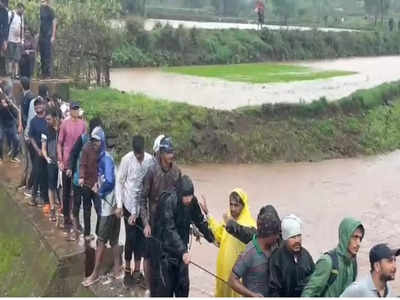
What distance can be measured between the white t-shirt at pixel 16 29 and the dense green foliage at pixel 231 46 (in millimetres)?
14077

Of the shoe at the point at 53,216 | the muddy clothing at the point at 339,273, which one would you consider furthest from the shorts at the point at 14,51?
the muddy clothing at the point at 339,273

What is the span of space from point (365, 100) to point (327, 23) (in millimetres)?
28748

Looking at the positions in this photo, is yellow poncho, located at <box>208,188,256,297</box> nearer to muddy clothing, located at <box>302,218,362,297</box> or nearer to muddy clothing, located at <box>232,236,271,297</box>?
muddy clothing, located at <box>232,236,271,297</box>

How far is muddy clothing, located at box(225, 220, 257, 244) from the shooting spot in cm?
452

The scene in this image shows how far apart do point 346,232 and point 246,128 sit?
1188 centimetres

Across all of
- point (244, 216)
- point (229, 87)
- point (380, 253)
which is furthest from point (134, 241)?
point (229, 87)

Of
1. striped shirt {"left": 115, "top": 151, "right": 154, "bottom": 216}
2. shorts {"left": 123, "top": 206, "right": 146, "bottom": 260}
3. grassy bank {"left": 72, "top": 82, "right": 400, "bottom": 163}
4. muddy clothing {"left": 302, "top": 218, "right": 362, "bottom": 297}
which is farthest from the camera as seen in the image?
grassy bank {"left": 72, "top": 82, "right": 400, "bottom": 163}

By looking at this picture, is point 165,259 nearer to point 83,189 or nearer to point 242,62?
point 83,189

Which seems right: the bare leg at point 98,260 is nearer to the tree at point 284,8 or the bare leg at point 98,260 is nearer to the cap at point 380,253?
the cap at point 380,253

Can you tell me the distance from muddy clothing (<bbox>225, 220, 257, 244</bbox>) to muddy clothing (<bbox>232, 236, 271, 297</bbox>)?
345 millimetres

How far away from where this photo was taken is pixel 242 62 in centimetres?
2909

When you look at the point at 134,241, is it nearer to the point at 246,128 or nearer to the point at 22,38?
the point at 22,38

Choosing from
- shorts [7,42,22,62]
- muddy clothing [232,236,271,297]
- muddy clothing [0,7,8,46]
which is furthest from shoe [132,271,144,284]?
muddy clothing [0,7,8,46]

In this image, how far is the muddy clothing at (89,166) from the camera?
5.81m
